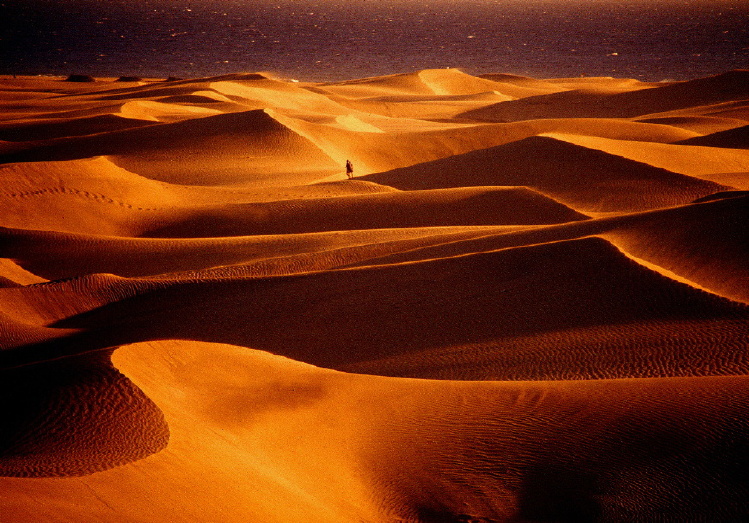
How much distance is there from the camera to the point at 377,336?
10.3 m

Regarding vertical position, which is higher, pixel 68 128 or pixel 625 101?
pixel 68 128

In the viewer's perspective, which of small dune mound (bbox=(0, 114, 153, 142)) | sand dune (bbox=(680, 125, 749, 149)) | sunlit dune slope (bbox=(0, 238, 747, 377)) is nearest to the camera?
sunlit dune slope (bbox=(0, 238, 747, 377))

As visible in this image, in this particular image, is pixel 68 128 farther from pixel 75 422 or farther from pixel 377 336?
pixel 75 422

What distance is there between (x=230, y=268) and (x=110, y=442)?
7.89 metres

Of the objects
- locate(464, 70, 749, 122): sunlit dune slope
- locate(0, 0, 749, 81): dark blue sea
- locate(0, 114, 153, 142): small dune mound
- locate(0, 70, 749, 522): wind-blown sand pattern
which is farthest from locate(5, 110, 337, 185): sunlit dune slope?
locate(0, 0, 749, 81): dark blue sea

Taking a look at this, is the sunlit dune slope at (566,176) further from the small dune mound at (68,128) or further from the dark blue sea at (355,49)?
the dark blue sea at (355,49)

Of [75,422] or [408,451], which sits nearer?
[75,422]

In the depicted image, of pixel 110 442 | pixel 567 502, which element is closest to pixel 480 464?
pixel 567 502

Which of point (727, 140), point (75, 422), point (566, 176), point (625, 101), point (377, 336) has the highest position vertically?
point (625, 101)

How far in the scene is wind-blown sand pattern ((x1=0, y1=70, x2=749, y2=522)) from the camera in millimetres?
5660

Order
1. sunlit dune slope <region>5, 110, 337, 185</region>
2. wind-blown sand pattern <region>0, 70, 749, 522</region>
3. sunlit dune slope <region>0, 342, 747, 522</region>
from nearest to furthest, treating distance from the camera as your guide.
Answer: sunlit dune slope <region>0, 342, 747, 522</region> → wind-blown sand pattern <region>0, 70, 749, 522</region> → sunlit dune slope <region>5, 110, 337, 185</region>

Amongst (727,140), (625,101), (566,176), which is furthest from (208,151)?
(625,101)

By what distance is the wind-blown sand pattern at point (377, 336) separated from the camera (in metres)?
5.66

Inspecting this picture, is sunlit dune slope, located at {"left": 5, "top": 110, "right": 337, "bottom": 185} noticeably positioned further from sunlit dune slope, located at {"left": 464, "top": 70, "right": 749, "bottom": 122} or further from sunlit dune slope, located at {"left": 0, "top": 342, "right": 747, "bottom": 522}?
sunlit dune slope, located at {"left": 0, "top": 342, "right": 747, "bottom": 522}
